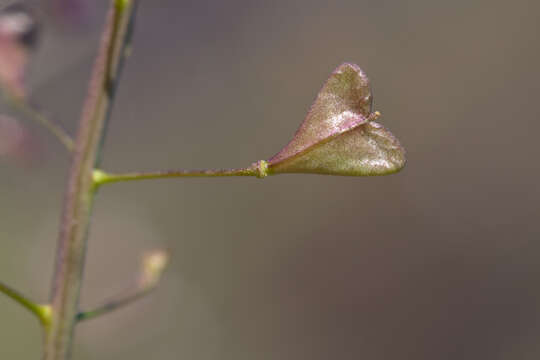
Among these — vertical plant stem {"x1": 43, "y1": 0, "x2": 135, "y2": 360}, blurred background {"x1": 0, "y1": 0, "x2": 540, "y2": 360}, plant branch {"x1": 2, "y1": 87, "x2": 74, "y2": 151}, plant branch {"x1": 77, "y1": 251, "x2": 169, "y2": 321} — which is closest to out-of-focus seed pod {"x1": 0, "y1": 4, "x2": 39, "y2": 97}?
plant branch {"x1": 2, "y1": 87, "x2": 74, "y2": 151}

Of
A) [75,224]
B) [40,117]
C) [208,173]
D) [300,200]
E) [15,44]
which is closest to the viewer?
[208,173]

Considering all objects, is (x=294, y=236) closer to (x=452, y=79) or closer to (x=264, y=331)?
(x=264, y=331)

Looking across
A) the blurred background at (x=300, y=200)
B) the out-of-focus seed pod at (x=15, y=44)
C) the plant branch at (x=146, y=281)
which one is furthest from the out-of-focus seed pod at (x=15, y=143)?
the blurred background at (x=300, y=200)

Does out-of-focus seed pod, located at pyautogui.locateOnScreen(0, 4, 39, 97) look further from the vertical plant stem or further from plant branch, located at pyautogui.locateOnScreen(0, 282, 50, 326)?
plant branch, located at pyautogui.locateOnScreen(0, 282, 50, 326)

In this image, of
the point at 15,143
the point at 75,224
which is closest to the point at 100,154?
the point at 75,224

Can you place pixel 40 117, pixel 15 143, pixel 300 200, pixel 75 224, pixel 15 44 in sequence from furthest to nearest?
pixel 300 200 → pixel 15 143 → pixel 15 44 → pixel 40 117 → pixel 75 224

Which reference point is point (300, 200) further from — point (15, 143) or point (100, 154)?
point (100, 154)
